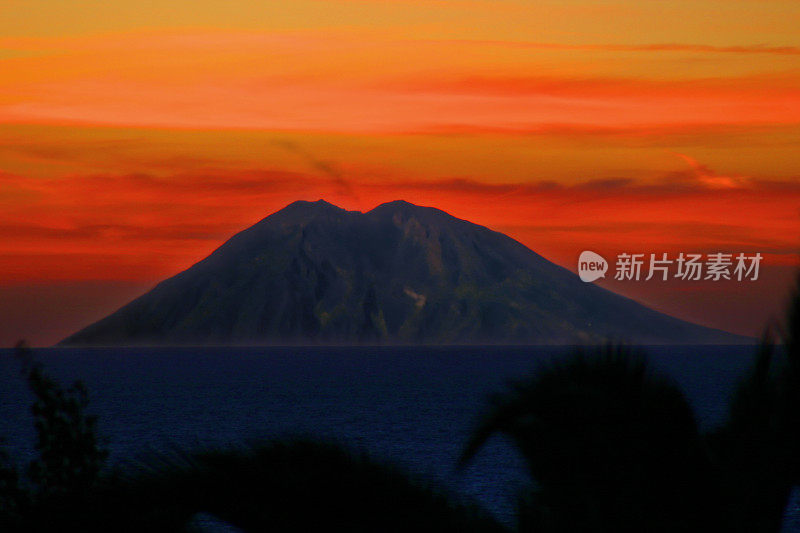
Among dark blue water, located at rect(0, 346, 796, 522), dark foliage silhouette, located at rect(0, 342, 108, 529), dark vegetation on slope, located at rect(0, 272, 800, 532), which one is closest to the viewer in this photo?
dark vegetation on slope, located at rect(0, 272, 800, 532)

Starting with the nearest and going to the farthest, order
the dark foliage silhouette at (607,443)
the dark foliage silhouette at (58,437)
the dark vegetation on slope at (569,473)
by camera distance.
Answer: the dark vegetation on slope at (569,473), the dark foliage silhouette at (607,443), the dark foliage silhouette at (58,437)

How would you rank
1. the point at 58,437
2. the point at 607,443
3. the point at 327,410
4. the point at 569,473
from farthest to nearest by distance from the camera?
the point at 327,410 < the point at 58,437 < the point at 569,473 < the point at 607,443

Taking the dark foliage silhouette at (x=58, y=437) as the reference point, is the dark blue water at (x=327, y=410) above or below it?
below

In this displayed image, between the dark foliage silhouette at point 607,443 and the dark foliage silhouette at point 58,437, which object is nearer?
the dark foliage silhouette at point 607,443

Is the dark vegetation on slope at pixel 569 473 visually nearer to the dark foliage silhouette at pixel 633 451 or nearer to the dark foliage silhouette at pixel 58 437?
the dark foliage silhouette at pixel 633 451

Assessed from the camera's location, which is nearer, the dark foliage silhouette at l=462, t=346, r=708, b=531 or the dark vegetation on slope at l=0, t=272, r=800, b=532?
the dark vegetation on slope at l=0, t=272, r=800, b=532

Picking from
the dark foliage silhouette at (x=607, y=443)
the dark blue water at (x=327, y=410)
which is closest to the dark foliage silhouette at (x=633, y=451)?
the dark foliage silhouette at (x=607, y=443)

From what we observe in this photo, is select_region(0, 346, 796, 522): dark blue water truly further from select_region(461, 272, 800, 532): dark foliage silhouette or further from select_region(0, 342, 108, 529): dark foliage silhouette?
select_region(461, 272, 800, 532): dark foliage silhouette

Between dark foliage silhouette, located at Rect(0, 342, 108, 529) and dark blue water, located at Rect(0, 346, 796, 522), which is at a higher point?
dark foliage silhouette, located at Rect(0, 342, 108, 529)

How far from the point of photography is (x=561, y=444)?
577 cm

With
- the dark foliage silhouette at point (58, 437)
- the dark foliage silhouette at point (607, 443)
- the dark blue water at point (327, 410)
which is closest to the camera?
the dark foliage silhouette at point (607, 443)

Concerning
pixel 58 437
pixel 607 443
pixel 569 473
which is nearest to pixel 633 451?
pixel 607 443

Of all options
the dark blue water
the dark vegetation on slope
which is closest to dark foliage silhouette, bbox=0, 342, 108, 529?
the dark vegetation on slope

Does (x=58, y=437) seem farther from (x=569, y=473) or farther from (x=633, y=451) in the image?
(x=633, y=451)
